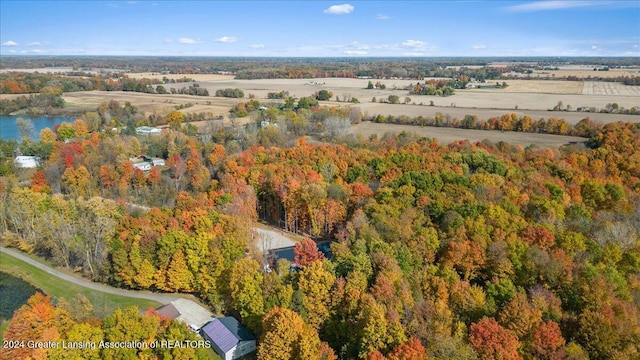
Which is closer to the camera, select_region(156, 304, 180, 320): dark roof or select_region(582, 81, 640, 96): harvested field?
select_region(156, 304, 180, 320): dark roof

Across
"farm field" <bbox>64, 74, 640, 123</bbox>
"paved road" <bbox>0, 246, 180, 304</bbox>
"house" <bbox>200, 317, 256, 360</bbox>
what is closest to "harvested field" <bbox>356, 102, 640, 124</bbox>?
"farm field" <bbox>64, 74, 640, 123</bbox>

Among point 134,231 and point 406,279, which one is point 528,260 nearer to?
point 406,279

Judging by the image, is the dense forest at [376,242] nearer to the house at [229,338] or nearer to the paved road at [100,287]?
the paved road at [100,287]

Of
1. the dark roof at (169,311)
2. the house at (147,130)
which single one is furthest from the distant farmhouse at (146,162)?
the dark roof at (169,311)

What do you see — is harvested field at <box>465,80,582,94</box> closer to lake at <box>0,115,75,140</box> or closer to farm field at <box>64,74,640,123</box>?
farm field at <box>64,74,640,123</box>

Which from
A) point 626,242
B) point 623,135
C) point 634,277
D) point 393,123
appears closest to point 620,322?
point 634,277
